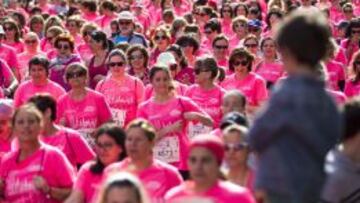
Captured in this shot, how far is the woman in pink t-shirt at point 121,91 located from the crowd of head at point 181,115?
13mm

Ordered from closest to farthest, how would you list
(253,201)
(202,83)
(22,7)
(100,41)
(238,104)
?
(253,201) → (238,104) → (202,83) → (100,41) → (22,7)

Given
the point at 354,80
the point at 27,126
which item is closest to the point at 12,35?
the point at 354,80

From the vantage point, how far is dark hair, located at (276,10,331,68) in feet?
17.5

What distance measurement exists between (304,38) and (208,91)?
6.13 meters

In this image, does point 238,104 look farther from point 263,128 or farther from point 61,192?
point 263,128

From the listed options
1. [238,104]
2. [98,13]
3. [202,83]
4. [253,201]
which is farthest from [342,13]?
[253,201]

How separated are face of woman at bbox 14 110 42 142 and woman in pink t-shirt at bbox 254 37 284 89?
5223 millimetres

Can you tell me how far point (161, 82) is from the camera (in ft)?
34.9

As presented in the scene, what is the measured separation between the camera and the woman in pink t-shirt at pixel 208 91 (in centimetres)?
1138

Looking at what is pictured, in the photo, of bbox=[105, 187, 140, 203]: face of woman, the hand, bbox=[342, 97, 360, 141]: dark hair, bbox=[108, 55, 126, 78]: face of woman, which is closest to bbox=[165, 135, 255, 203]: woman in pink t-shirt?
bbox=[105, 187, 140, 203]: face of woman

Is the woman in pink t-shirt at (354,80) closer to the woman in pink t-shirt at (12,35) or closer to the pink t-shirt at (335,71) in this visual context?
the pink t-shirt at (335,71)

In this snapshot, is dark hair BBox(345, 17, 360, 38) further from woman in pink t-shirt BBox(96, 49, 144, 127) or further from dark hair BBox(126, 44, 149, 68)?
woman in pink t-shirt BBox(96, 49, 144, 127)

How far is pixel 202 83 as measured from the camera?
11.5 meters

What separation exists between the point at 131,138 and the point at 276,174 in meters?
2.49
